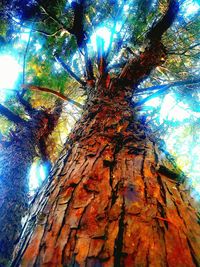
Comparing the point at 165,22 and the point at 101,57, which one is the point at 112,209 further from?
the point at 165,22

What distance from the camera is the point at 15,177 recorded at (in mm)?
4152

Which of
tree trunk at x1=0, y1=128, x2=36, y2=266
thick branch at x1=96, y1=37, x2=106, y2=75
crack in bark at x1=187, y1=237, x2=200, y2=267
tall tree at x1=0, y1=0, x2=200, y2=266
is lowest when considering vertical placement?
crack in bark at x1=187, y1=237, x2=200, y2=267

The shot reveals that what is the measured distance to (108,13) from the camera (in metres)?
4.40

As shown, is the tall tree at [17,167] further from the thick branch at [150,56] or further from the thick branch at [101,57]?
the thick branch at [150,56]

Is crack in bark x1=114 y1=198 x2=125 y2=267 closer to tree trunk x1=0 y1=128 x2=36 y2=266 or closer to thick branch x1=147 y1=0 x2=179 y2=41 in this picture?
tree trunk x1=0 y1=128 x2=36 y2=266

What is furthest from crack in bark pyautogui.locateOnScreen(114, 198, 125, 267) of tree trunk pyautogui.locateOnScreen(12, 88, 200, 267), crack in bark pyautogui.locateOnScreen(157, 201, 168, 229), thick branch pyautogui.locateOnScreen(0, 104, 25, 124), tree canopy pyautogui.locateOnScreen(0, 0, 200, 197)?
thick branch pyautogui.locateOnScreen(0, 104, 25, 124)

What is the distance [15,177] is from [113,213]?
11.2 ft

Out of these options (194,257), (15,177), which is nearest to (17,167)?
(15,177)

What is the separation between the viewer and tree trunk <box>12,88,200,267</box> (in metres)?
0.87

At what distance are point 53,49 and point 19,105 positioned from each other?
1.74 meters

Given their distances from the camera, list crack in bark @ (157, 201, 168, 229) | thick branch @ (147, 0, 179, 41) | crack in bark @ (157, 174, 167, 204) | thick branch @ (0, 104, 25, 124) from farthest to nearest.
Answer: thick branch @ (0, 104, 25, 124) < thick branch @ (147, 0, 179, 41) < crack in bark @ (157, 174, 167, 204) < crack in bark @ (157, 201, 168, 229)

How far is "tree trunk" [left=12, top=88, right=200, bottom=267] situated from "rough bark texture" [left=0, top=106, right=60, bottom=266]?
193 centimetres

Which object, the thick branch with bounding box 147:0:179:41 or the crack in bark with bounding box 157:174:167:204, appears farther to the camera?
the thick branch with bounding box 147:0:179:41

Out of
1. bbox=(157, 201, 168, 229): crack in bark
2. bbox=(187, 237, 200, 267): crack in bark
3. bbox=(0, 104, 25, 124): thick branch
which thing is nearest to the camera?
bbox=(187, 237, 200, 267): crack in bark
